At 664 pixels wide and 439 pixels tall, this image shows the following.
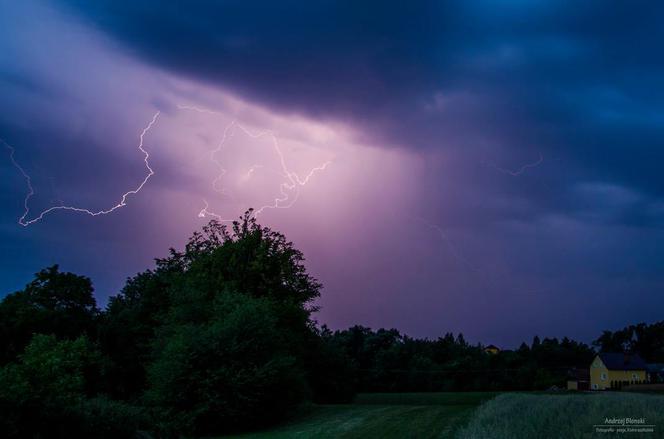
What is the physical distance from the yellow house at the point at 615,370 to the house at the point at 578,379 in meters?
0.91

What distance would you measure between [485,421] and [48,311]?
41648 mm

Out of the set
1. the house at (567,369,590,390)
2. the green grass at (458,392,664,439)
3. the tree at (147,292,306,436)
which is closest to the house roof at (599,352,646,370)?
the house at (567,369,590,390)

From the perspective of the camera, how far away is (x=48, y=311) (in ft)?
167

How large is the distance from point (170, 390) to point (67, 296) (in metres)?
26.9

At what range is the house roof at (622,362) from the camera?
284 ft

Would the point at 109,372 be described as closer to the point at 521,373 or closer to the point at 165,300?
the point at 165,300

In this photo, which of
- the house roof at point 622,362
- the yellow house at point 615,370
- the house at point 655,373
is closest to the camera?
the yellow house at point 615,370

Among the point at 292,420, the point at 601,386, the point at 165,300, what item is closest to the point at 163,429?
the point at 292,420

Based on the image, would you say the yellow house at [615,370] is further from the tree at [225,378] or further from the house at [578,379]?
the tree at [225,378]

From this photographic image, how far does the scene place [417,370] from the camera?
98.6m

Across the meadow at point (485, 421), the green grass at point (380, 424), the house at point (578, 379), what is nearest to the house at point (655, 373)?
the house at point (578, 379)

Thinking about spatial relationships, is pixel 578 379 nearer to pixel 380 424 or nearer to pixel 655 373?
pixel 655 373

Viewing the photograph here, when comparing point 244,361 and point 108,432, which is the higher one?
point 244,361

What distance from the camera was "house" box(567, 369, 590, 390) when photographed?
260ft
